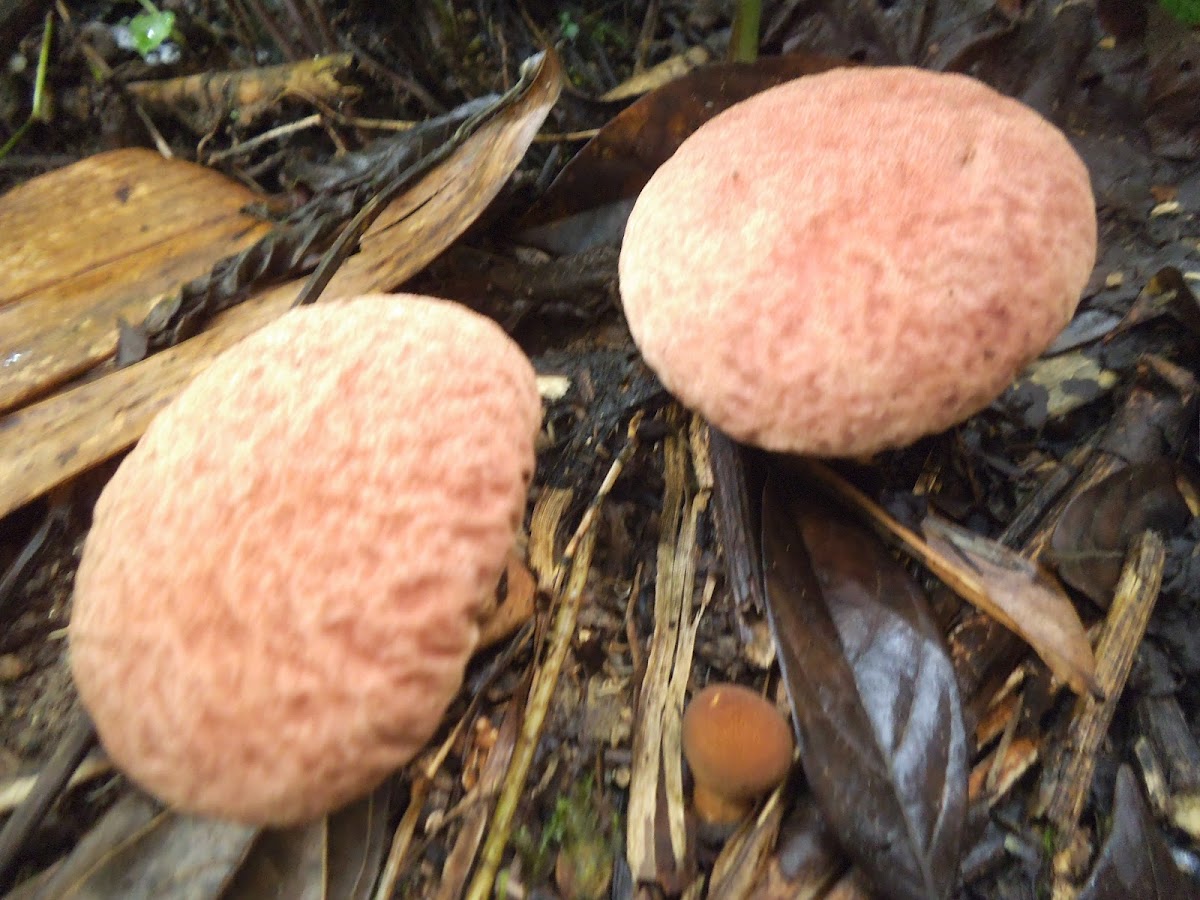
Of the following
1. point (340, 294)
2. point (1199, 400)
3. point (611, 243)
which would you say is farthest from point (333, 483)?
point (1199, 400)

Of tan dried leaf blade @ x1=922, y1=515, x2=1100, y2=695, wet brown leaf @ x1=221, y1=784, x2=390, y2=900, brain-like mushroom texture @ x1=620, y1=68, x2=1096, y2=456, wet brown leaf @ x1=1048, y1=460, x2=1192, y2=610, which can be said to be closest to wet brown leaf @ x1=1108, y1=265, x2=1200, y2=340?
wet brown leaf @ x1=1048, y1=460, x2=1192, y2=610

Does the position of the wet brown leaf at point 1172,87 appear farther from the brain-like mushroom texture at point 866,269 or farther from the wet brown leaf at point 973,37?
the brain-like mushroom texture at point 866,269

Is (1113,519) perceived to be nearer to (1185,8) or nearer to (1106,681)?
(1106,681)

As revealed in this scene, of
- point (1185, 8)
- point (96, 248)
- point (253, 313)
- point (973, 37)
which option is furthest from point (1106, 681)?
point (96, 248)

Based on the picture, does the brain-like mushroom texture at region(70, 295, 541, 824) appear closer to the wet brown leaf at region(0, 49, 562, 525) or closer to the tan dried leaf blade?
the wet brown leaf at region(0, 49, 562, 525)

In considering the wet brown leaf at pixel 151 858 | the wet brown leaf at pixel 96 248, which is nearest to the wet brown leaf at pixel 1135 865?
the wet brown leaf at pixel 151 858

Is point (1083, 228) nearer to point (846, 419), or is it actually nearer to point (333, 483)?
point (846, 419)
